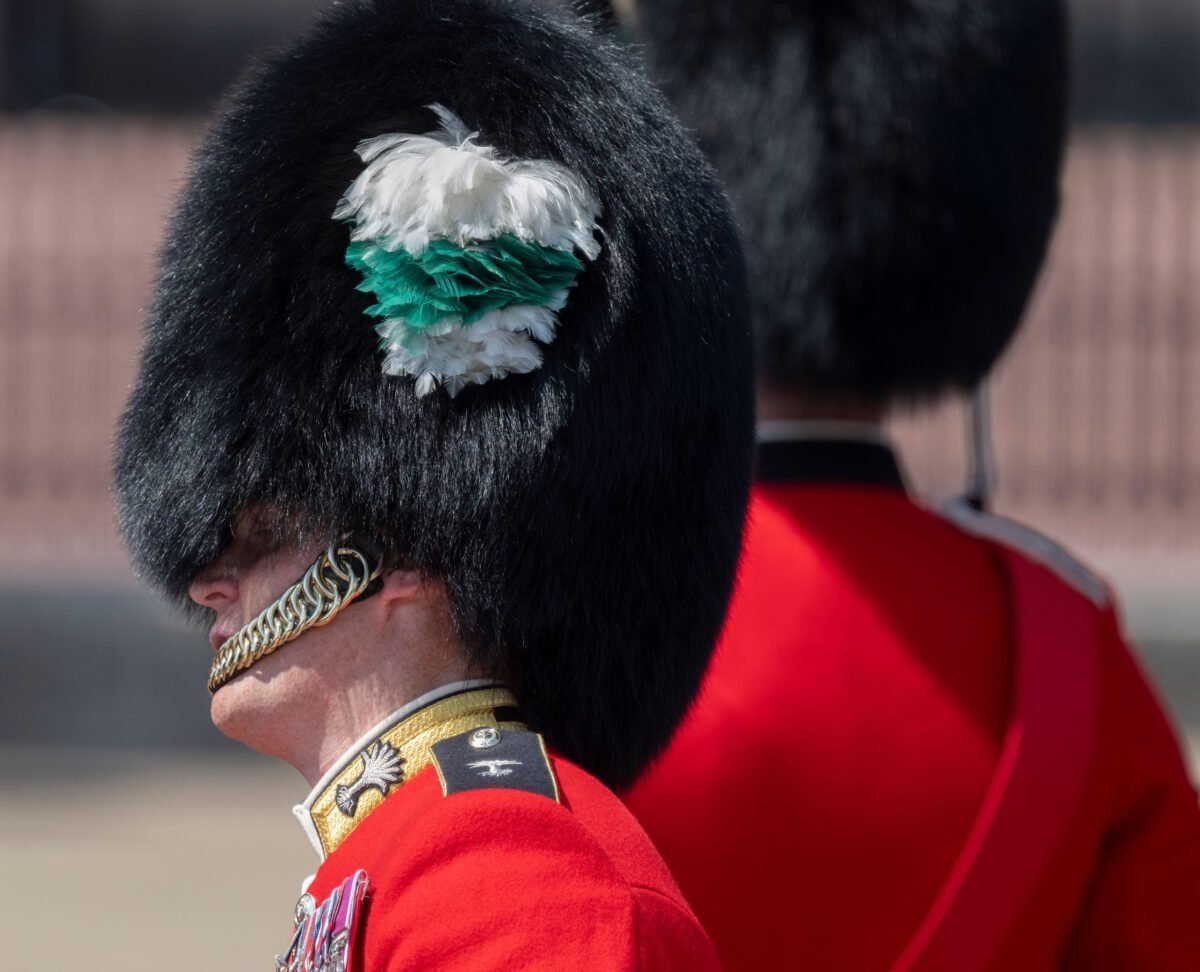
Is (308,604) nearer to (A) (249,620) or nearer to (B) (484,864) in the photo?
(A) (249,620)

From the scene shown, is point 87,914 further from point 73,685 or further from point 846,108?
point 846,108

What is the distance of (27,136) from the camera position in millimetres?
5930

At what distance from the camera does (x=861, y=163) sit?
6.77ft

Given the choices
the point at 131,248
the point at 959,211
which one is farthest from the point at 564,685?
the point at 131,248

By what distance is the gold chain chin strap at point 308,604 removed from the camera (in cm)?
135

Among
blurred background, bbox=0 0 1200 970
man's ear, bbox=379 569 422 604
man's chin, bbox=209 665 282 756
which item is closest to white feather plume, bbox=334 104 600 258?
man's ear, bbox=379 569 422 604

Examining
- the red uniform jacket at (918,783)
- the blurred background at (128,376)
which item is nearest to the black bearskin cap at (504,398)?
the red uniform jacket at (918,783)

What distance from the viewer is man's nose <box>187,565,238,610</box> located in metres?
1.46

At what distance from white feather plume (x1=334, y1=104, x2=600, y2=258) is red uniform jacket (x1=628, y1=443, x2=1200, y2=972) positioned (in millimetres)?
554

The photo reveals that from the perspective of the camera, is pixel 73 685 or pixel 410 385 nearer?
pixel 410 385

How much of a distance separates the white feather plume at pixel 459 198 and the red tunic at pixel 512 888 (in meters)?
0.37

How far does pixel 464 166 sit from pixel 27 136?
5.05 meters

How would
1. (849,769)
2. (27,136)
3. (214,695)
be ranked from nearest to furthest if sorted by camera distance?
(214,695)
(849,769)
(27,136)

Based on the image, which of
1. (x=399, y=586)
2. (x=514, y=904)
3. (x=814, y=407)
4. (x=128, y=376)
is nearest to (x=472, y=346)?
(x=399, y=586)
